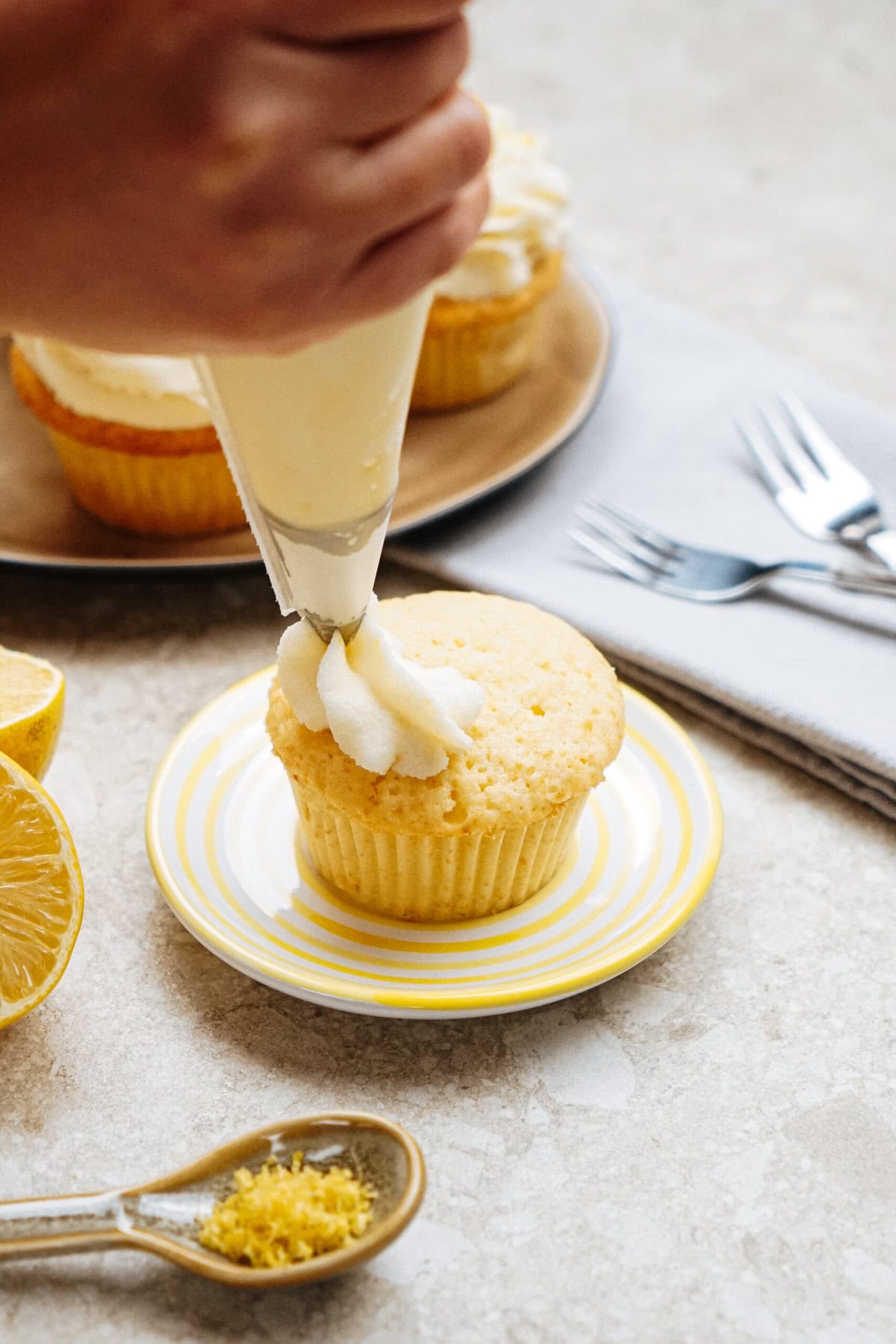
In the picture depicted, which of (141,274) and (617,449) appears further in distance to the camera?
(617,449)

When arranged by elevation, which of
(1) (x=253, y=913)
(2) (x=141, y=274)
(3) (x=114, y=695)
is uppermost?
(2) (x=141, y=274)

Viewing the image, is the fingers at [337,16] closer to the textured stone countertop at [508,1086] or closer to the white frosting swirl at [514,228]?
the textured stone countertop at [508,1086]

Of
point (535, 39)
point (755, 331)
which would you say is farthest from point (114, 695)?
point (535, 39)

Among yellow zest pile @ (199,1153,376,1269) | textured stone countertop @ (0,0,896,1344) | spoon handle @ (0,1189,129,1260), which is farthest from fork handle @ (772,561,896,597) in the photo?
spoon handle @ (0,1189,129,1260)

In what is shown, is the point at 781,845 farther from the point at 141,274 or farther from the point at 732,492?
the point at 141,274

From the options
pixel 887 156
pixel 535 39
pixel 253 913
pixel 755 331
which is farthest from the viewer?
pixel 535 39

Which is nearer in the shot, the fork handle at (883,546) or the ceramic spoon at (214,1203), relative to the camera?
the ceramic spoon at (214,1203)

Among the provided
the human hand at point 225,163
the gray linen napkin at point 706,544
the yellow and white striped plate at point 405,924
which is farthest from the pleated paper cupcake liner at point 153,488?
the human hand at point 225,163
